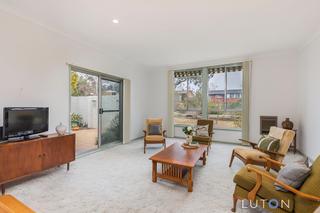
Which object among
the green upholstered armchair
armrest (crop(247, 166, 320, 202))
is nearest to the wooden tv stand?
the green upholstered armchair

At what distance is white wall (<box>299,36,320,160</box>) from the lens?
365 cm

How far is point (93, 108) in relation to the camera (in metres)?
4.78

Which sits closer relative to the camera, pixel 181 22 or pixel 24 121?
pixel 24 121

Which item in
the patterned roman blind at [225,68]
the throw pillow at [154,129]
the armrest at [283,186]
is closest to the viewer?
the armrest at [283,186]

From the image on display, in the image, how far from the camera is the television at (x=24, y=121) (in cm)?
260

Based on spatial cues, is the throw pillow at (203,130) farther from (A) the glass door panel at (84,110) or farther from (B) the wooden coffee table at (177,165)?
(A) the glass door panel at (84,110)

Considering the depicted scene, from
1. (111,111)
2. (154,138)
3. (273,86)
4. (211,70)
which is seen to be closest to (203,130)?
(154,138)

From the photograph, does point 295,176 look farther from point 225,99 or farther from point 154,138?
point 225,99

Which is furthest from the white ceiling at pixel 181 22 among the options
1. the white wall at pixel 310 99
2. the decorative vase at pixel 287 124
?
the decorative vase at pixel 287 124

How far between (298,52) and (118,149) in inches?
224

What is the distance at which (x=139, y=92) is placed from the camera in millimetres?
6438

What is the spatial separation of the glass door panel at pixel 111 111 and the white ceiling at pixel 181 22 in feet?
4.06

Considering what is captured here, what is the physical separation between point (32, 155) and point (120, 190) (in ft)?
4.92

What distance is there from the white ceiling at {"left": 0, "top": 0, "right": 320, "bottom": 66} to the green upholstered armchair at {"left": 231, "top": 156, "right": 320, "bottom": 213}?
2.37 metres
